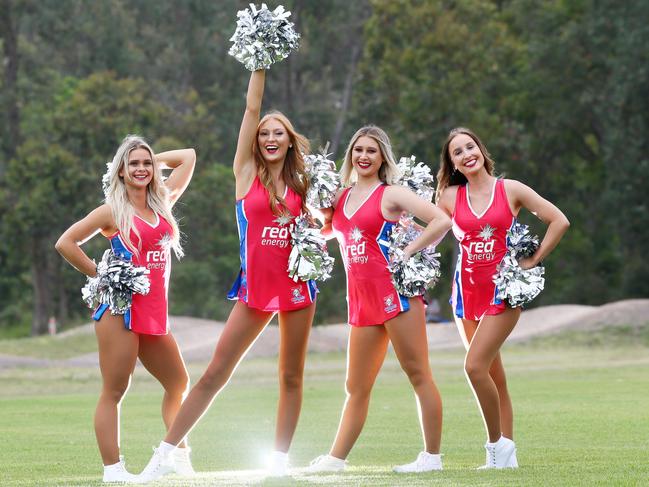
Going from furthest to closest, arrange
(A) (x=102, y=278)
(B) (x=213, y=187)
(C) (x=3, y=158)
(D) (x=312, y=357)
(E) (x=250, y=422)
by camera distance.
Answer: (C) (x=3, y=158) → (B) (x=213, y=187) → (D) (x=312, y=357) → (E) (x=250, y=422) → (A) (x=102, y=278)

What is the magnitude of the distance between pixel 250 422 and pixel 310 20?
39468 mm

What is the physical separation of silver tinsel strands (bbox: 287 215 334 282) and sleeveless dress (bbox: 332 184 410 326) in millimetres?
258

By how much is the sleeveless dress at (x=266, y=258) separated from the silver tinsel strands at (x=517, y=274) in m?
1.32

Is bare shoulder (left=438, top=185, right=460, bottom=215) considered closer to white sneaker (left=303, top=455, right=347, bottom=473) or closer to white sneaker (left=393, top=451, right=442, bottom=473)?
white sneaker (left=393, top=451, right=442, bottom=473)

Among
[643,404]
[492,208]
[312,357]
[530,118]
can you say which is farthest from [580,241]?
[492,208]

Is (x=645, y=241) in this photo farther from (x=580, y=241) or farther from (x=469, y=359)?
(x=469, y=359)

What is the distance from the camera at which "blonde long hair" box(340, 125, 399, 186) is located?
9148mm

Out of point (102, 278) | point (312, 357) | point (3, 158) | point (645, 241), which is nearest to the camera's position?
point (102, 278)

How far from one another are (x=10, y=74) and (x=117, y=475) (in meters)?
41.0

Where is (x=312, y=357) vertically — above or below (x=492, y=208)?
below

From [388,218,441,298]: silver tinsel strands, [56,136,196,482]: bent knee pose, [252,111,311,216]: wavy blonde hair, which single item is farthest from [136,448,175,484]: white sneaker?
[388,218,441,298]: silver tinsel strands

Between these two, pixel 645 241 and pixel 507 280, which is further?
pixel 645 241

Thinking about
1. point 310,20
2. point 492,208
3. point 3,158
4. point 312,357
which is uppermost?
point 310,20

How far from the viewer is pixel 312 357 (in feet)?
99.5
